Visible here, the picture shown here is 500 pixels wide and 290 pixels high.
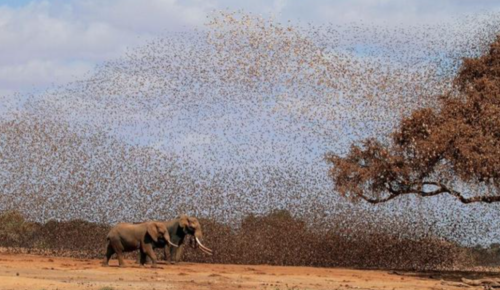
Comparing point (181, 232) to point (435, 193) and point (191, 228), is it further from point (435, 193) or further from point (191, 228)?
point (435, 193)

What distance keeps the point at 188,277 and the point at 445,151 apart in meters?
9.59

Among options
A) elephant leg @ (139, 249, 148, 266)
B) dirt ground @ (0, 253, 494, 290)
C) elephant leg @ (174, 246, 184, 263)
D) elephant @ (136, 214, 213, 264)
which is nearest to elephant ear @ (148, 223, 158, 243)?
elephant leg @ (139, 249, 148, 266)

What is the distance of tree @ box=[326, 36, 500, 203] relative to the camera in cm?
2859

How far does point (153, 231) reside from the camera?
3030 cm

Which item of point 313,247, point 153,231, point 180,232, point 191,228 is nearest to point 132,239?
point 153,231

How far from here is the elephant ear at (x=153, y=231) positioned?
30203mm

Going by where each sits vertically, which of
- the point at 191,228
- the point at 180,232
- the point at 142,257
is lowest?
the point at 142,257

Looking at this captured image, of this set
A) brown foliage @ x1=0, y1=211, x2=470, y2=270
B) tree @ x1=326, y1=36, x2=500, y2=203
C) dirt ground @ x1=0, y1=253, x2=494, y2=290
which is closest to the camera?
dirt ground @ x1=0, y1=253, x2=494, y2=290

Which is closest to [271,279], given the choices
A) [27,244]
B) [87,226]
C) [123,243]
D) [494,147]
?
[123,243]

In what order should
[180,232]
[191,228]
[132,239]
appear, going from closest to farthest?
1. [132,239]
2. [191,228]
3. [180,232]

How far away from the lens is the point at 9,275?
24.9 metres

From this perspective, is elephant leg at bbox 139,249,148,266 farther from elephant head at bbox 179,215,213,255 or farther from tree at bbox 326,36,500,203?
tree at bbox 326,36,500,203

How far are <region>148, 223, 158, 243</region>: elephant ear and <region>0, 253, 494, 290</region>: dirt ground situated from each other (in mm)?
1046

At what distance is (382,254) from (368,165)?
561 cm
